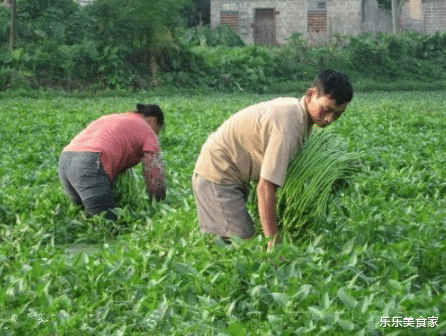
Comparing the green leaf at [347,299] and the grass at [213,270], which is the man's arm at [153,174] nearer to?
the grass at [213,270]

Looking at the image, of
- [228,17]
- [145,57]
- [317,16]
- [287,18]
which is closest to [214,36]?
[228,17]

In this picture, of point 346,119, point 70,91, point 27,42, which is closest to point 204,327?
point 346,119

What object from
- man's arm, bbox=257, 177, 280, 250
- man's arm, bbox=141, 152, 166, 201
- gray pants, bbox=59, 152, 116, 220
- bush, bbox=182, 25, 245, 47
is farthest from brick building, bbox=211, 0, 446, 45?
man's arm, bbox=257, 177, 280, 250

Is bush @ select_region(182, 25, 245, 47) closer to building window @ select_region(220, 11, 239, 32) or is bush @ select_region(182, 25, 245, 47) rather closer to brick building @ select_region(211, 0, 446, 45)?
building window @ select_region(220, 11, 239, 32)

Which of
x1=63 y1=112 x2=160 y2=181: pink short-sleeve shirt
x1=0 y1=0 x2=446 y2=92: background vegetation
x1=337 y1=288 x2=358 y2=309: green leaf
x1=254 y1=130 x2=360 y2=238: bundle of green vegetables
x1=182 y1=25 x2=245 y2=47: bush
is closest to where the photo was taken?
x1=337 y1=288 x2=358 y2=309: green leaf

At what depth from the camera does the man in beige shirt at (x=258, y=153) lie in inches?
170

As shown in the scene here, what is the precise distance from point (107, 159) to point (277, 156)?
241cm

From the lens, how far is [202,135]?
11.5 m

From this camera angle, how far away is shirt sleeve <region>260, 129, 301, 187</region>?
4270 millimetres

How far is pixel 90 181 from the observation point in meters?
6.19

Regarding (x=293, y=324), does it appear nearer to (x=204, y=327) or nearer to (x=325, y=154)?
(x=204, y=327)

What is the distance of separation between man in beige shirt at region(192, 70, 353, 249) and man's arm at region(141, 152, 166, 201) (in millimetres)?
1453

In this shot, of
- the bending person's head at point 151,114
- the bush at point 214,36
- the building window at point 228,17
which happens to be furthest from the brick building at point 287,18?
the bending person's head at point 151,114

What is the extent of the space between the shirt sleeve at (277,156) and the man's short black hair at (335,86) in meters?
0.32
